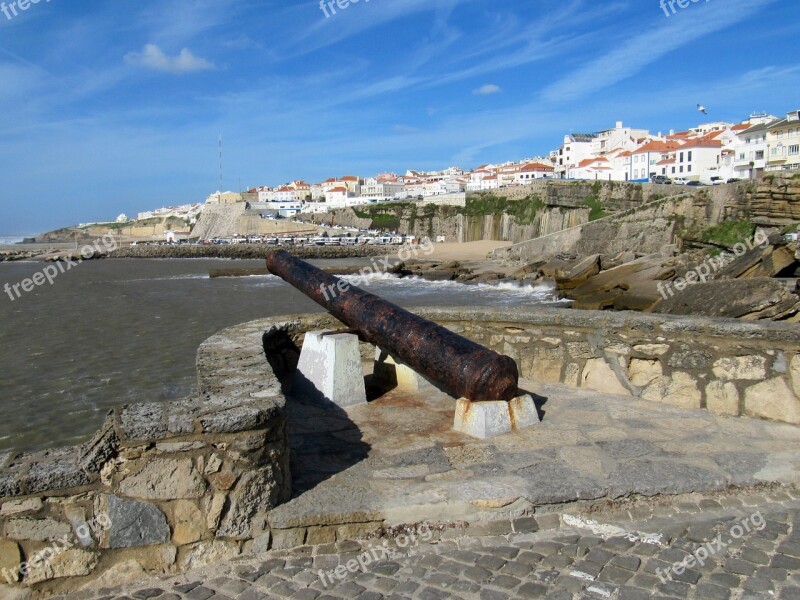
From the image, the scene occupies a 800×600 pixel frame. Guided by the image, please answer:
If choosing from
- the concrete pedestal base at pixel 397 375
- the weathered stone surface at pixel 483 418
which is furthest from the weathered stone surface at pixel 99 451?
the concrete pedestal base at pixel 397 375

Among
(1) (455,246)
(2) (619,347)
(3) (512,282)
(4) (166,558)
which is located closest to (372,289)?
(3) (512,282)

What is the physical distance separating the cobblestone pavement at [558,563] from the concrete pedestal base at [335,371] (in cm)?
194

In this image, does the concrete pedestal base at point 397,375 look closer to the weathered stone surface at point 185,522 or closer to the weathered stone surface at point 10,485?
the weathered stone surface at point 185,522

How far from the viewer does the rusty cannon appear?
13.2ft

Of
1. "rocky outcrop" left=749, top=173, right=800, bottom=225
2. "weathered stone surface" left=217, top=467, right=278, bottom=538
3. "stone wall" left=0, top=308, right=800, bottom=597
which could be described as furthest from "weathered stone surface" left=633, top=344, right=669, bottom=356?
"rocky outcrop" left=749, top=173, right=800, bottom=225

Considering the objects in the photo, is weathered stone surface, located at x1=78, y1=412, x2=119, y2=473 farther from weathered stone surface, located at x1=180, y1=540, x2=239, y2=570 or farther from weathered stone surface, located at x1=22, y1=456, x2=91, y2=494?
weathered stone surface, located at x1=180, y1=540, x2=239, y2=570

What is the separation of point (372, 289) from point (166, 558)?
2937cm

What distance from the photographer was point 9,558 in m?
2.65

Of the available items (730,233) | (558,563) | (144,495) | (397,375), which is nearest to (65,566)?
(144,495)

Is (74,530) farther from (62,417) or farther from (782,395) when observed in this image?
(62,417)

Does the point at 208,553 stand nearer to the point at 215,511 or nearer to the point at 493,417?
the point at 215,511

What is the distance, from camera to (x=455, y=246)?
6488cm

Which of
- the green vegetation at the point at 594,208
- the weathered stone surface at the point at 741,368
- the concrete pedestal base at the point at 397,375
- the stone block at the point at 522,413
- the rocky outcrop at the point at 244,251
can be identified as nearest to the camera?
the stone block at the point at 522,413

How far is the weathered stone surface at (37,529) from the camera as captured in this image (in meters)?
2.65
